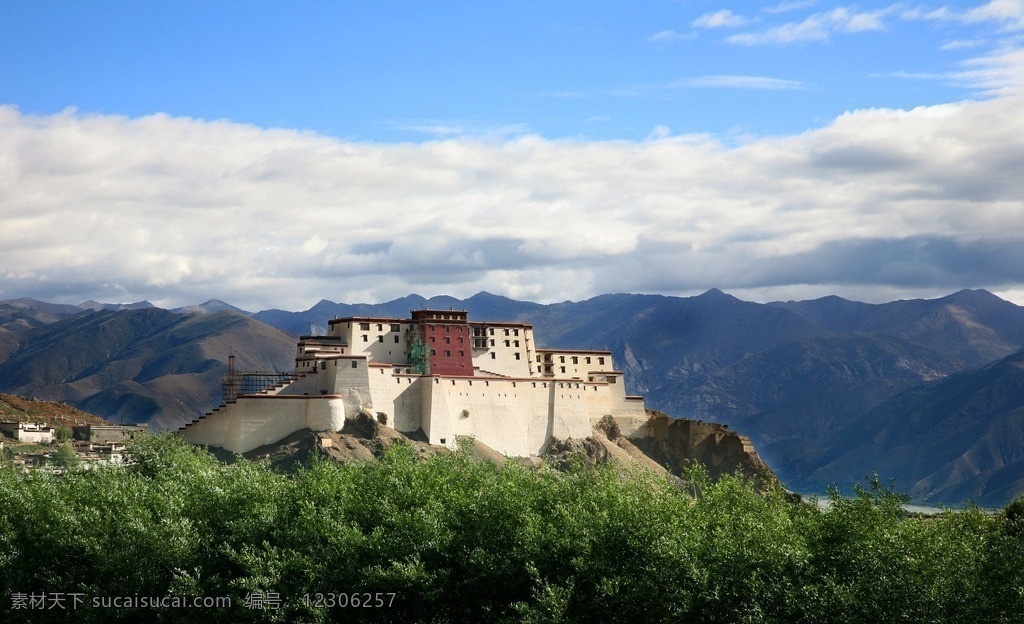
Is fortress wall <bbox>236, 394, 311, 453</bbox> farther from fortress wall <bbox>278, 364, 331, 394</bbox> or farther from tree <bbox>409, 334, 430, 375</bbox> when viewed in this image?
tree <bbox>409, 334, 430, 375</bbox>

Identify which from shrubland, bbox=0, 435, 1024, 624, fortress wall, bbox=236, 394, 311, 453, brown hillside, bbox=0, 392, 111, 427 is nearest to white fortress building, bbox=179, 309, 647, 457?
fortress wall, bbox=236, 394, 311, 453

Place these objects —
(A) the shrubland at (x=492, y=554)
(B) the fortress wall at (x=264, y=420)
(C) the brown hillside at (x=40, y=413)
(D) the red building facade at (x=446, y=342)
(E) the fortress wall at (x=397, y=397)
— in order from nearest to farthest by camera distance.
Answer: (A) the shrubland at (x=492, y=554) < (B) the fortress wall at (x=264, y=420) < (E) the fortress wall at (x=397, y=397) < (D) the red building facade at (x=446, y=342) < (C) the brown hillside at (x=40, y=413)

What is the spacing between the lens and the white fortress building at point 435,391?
9869cm

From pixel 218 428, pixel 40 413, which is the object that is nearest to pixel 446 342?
pixel 218 428

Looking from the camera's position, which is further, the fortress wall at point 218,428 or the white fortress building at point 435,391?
the white fortress building at point 435,391

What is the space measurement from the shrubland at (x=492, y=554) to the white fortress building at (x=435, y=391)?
4728 centimetres

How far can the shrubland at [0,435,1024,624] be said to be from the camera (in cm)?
4325

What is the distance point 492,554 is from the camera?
1800 inches

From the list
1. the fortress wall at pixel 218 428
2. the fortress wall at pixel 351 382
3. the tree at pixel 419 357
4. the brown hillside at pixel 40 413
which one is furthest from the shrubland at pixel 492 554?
the brown hillside at pixel 40 413

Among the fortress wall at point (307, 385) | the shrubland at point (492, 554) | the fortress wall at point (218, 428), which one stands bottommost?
the shrubland at point (492, 554)

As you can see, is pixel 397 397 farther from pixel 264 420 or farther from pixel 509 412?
pixel 264 420

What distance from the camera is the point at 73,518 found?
157 ft

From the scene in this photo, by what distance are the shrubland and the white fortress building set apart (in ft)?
155

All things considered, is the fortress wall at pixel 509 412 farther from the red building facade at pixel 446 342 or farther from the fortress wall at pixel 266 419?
the fortress wall at pixel 266 419
